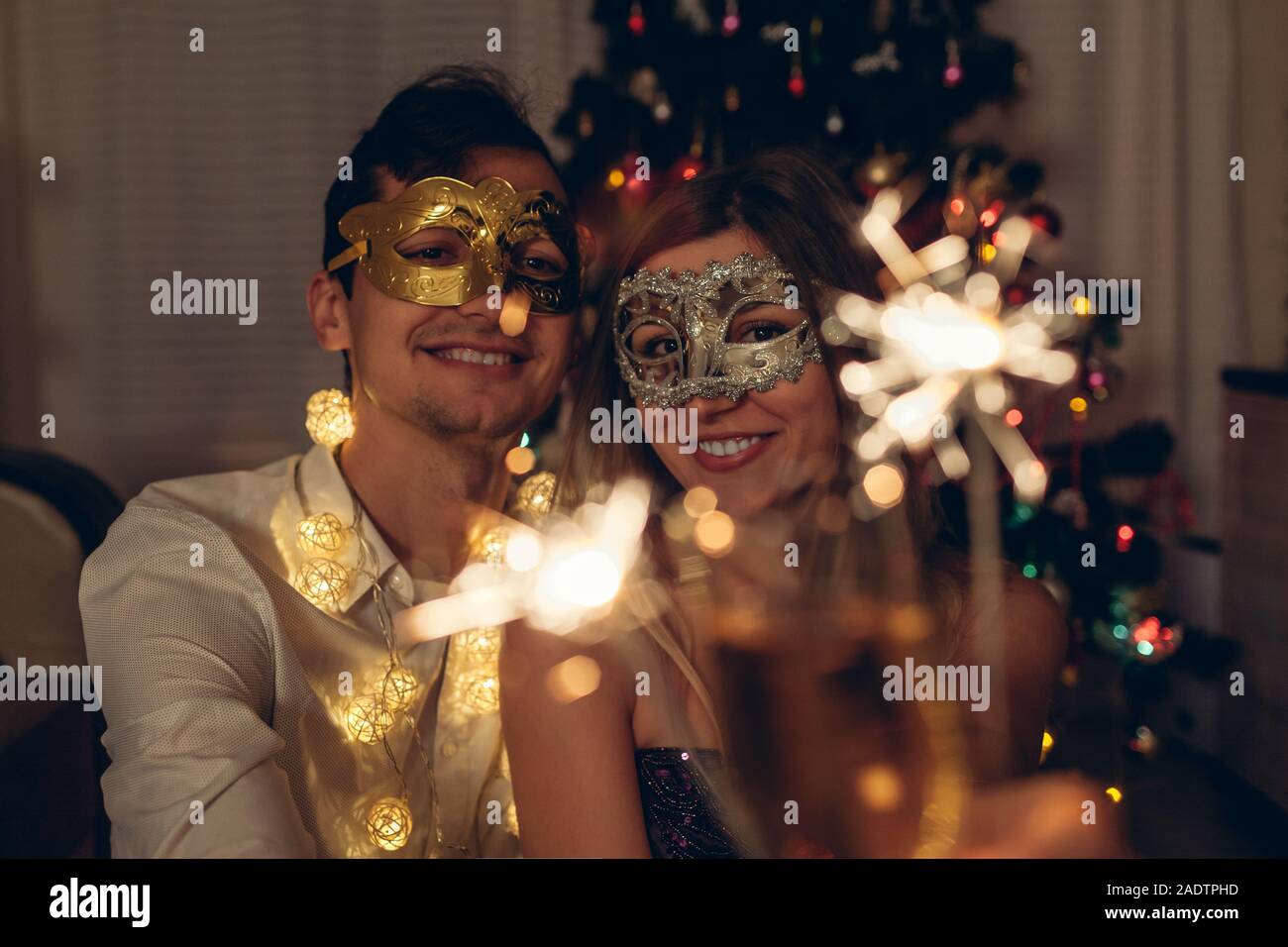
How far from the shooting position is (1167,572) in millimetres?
2535

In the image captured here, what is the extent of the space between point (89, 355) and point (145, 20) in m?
0.70

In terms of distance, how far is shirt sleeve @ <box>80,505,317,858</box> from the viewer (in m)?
1.12

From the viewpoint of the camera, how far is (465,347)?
4.84 feet

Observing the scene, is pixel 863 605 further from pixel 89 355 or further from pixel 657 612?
pixel 89 355

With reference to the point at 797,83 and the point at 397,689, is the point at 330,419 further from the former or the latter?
the point at 797,83

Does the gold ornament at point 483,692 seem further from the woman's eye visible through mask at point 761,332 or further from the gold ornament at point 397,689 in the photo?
the woman's eye visible through mask at point 761,332

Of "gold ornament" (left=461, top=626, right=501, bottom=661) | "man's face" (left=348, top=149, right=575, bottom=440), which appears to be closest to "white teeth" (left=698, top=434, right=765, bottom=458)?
"man's face" (left=348, top=149, right=575, bottom=440)

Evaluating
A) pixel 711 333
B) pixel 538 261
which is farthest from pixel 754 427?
pixel 538 261

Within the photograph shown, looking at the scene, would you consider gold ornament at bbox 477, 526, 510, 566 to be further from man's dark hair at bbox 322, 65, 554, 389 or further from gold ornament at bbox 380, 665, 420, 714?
man's dark hair at bbox 322, 65, 554, 389

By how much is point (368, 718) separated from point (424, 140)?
856 mm

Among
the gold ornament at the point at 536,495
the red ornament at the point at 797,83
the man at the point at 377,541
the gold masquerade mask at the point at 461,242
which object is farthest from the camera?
the red ornament at the point at 797,83

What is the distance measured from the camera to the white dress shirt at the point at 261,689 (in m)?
1.14

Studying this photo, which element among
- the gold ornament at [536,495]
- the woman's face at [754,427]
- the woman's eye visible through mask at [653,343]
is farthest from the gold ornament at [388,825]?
the woman's eye visible through mask at [653,343]
